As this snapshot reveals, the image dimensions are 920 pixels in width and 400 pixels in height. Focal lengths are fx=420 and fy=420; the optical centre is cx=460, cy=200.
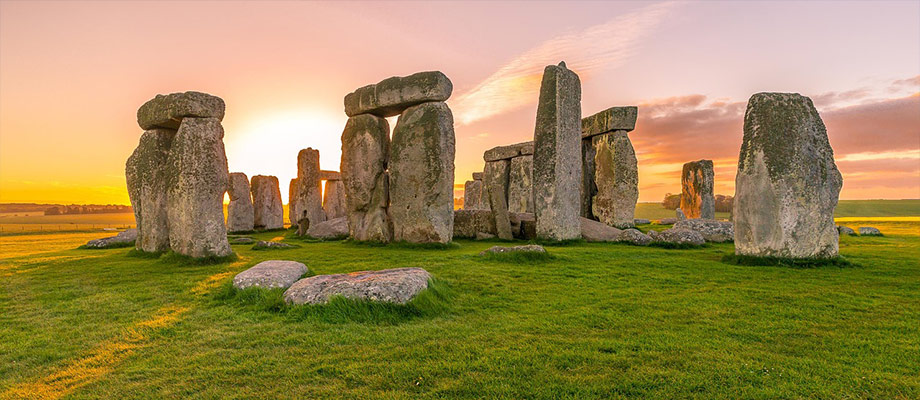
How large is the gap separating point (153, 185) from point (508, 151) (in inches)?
674

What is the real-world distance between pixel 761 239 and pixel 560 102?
613cm

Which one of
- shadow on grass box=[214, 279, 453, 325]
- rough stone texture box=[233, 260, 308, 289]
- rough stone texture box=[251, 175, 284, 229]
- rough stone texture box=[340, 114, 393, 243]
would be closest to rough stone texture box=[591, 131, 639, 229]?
rough stone texture box=[340, 114, 393, 243]

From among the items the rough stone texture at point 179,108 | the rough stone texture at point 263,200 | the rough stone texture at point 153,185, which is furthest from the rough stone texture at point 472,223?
the rough stone texture at point 263,200

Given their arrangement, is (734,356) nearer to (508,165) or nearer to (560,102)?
(560,102)

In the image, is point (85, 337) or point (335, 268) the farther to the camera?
point (335, 268)

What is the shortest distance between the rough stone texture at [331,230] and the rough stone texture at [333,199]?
699 cm

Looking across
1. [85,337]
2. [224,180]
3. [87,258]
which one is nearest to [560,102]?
[224,180]

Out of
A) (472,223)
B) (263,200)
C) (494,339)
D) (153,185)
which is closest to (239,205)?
(263,200)

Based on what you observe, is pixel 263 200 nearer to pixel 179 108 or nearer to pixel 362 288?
pixel 179 108

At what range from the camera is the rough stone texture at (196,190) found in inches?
352

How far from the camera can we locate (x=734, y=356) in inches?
141

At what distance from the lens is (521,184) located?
76.5 ft

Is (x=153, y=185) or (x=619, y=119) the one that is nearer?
(x=153, y=185)

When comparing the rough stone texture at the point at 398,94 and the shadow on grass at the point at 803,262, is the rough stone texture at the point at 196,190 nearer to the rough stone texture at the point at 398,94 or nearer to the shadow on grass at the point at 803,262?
the rough stone texture at the point at 398,94
